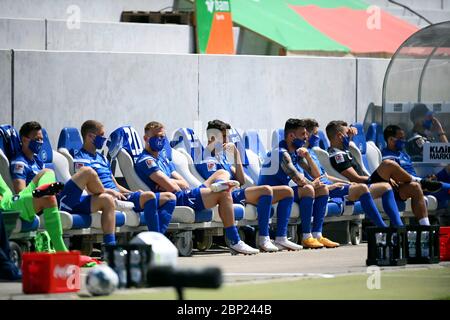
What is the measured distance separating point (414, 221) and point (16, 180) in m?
7.62

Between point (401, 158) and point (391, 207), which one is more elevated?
point (401, 158)

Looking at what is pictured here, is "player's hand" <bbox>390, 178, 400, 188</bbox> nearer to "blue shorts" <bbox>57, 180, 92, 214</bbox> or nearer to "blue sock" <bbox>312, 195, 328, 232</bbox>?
"blue sock" <bbox>312, 195, 328, 232</bbox>

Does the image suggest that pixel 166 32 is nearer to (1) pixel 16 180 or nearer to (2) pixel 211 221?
(2) pixel 211 221

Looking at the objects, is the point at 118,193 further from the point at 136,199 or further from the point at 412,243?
the point at 412,243

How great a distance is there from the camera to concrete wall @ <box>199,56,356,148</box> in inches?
851

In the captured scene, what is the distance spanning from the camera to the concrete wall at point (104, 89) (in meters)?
19.3

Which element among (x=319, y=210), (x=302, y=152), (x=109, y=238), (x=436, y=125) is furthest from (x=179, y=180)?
(x=436, y=125)

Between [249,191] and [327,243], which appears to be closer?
[249,191]

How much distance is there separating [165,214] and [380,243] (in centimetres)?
270

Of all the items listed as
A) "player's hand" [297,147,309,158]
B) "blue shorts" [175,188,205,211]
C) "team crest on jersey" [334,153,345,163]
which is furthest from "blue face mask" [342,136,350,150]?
"blue shorts" [175,188,205,211]

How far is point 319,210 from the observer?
1895 centimetres

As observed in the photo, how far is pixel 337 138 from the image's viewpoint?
66.5 ft

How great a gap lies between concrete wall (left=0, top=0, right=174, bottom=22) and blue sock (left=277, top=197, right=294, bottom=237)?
6.17 m
